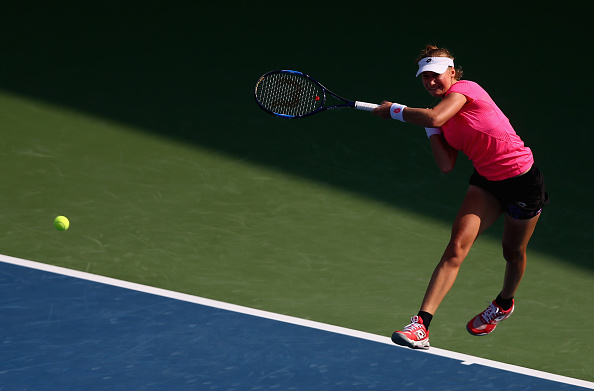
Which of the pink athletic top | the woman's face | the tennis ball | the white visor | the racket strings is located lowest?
the tennis ball

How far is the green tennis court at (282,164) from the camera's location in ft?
29.3

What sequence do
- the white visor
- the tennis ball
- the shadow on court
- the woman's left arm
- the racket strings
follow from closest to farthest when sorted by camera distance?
the woman's left arm < the white visor < the racket strings < the tennis ball < the shadow on court

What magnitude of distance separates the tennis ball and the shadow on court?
67.9 inches

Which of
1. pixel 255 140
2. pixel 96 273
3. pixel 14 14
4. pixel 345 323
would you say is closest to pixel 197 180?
pixel 255 140

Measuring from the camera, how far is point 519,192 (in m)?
6.66

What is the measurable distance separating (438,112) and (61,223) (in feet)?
14.0

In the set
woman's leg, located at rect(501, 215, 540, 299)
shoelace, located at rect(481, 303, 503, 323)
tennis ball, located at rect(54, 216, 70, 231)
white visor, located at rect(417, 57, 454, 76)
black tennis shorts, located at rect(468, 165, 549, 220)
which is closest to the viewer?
white visor, located at rect(417, 57, 454, 76)

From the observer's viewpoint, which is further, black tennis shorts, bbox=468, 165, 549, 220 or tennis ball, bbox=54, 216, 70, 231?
tennis ball, bbox=54, 216, 70, 231

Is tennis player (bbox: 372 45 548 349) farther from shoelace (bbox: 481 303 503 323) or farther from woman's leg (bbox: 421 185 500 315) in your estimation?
shoelace (bbox: 481 303 503 323)

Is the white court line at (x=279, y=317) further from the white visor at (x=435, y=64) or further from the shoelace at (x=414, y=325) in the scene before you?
the white visor at (x=435, y=64)

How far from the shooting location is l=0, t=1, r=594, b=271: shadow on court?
10375 millimetres

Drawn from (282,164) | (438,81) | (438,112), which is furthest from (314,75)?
(438,112)

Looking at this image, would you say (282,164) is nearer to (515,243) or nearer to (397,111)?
(515,243)

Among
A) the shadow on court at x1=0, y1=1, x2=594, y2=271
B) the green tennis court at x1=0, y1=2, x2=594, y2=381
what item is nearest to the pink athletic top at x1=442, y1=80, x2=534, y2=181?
the green tennis court at x1=0, y1=2, x2=594, y2=381
